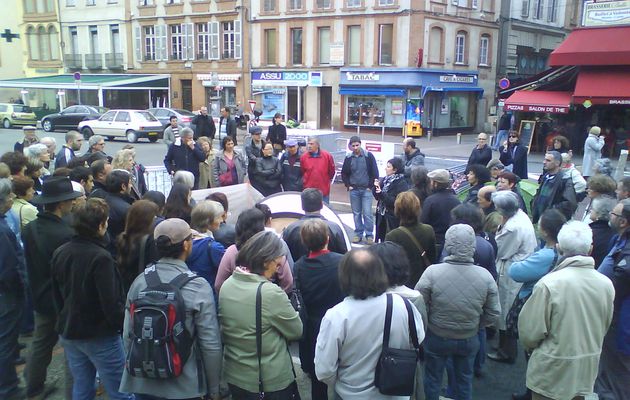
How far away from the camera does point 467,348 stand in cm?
A: 388

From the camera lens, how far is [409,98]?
1200 inches

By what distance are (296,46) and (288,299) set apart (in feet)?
109

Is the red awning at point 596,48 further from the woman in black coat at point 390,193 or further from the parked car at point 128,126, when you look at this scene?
the parked car at point 128,126

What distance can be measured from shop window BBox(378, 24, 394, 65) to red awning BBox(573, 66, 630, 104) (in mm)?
12094

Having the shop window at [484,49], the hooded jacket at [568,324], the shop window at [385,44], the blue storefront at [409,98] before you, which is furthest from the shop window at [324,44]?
the hooded jacket at [568,324]

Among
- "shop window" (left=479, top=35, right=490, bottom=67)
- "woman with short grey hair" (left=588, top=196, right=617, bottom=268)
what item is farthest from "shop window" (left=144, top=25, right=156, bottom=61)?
"woman with short grey hair" (left=588, top=196, right=617, bottom=268)

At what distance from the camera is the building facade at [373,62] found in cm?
3030

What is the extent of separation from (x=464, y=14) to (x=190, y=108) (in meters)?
20.2

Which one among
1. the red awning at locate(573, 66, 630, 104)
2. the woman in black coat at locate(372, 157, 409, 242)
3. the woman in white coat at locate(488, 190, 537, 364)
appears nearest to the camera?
the woman in white coat at locate(488, 190, 537, 364)

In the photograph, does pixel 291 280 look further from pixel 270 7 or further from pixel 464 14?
pixel 270 7

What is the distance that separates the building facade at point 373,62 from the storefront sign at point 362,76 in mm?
57

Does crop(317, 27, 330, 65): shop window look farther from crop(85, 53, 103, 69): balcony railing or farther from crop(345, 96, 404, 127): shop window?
crop(85, 53, 103, 69): balcony railing

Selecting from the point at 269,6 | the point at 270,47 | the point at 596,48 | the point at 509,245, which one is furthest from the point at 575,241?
the point at 269,6

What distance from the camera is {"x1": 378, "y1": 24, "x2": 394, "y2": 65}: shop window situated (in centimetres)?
3102
